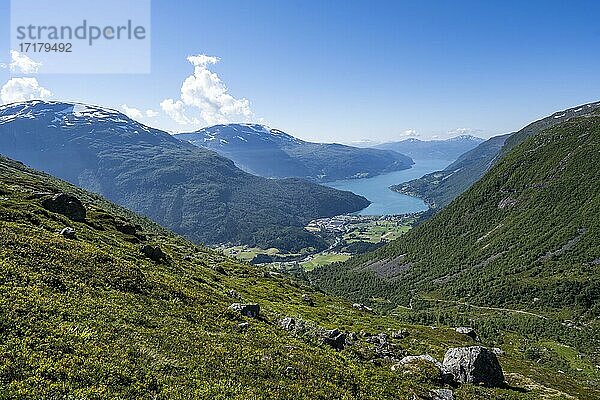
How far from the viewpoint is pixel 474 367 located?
35.9 metres

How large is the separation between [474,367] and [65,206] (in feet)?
227

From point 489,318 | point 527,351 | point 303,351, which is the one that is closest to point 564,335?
point 489,318

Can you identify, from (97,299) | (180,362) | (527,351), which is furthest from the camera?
(527,351)

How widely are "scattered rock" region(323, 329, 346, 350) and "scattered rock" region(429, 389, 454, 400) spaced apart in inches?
385

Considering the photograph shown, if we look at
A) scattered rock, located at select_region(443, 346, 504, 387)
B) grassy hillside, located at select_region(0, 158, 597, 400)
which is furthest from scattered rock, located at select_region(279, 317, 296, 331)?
scattered rock, located at select_region(443, 346, 504, 387)

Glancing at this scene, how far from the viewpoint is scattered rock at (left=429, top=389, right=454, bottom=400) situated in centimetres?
2992

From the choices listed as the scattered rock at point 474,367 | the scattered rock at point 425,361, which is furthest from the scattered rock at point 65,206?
the scattered rock at point 474,367

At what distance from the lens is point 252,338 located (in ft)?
103

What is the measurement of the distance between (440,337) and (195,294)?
4923 centimetres

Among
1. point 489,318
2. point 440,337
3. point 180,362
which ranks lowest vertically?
point 489,318

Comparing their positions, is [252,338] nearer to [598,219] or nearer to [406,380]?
[406,380]

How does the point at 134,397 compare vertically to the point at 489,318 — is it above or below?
above

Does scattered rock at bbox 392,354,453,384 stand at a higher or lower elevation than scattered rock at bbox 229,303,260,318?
lower

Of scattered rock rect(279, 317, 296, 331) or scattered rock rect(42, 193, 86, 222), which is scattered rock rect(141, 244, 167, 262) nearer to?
scattered rock rect(42, 193, 86, 222)
